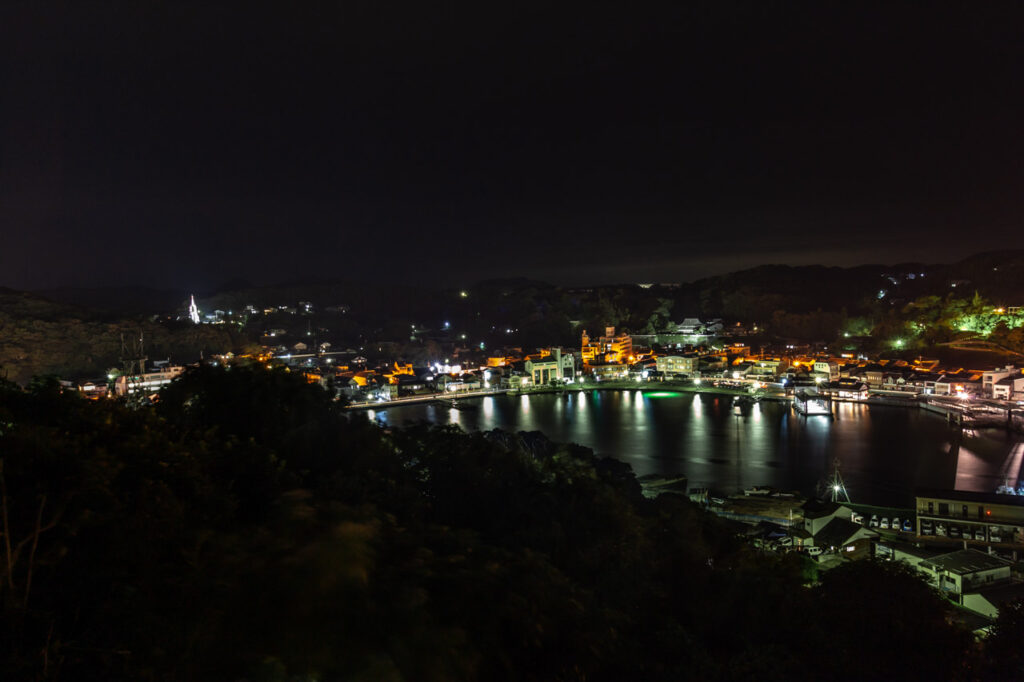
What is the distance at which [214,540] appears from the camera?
3.76ft

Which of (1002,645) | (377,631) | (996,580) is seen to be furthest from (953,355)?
(377,631)

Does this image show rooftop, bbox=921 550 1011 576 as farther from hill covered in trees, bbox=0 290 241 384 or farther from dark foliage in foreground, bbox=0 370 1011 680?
hill covered in trees, bbox=0 290 241 384

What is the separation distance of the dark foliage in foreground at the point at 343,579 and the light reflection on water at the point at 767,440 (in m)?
3.64

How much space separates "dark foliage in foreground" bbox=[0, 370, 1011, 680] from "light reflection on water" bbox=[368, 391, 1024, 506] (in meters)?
3.64

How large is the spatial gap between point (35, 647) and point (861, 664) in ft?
6.51

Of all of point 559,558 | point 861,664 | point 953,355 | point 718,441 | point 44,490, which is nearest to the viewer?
point 44,490

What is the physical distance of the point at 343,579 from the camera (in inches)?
37.3

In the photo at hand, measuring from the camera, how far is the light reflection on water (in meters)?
7.92

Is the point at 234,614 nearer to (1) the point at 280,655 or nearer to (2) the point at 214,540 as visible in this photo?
(1) the point at 280,655

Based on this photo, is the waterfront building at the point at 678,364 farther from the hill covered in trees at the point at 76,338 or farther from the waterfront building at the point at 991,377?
the hill covered in trees at the point at 76,338

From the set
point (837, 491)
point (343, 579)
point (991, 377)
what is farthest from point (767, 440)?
→ point (343, 579)

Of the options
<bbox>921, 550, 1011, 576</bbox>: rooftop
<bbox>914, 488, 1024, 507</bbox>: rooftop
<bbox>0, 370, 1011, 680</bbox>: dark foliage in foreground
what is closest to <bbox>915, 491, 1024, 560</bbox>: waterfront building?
<bbox>914, 488, 1024, 507</bbox>: rooftop

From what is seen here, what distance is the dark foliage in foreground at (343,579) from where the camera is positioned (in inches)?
34.7

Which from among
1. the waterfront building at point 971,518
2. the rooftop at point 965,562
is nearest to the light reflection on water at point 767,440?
the waterfront building at point 971,518
